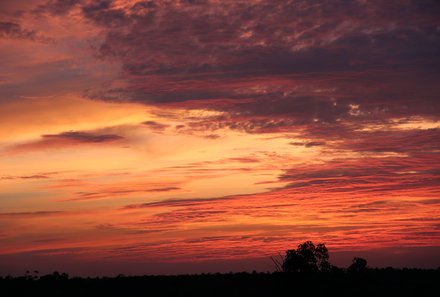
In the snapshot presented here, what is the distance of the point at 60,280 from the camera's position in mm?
102250

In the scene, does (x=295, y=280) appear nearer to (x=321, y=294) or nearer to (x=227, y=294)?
(x=321, y=294)

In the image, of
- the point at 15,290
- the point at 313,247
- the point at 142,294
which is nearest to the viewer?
the point at 313,247

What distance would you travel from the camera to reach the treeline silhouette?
64.0 meters

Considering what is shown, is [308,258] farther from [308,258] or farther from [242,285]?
[242,285]

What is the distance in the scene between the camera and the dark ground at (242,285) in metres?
65.8

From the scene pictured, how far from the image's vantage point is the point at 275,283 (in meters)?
70.2

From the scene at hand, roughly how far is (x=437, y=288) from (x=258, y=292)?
2403 cm

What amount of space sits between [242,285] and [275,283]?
30422 mm

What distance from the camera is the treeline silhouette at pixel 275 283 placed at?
210ft

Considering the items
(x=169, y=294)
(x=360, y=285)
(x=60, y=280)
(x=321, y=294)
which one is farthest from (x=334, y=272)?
(x=60, y=280)

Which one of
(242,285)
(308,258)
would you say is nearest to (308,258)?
(308,258)

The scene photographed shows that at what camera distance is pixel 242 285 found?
327ft

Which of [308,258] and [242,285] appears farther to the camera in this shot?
[242,285]

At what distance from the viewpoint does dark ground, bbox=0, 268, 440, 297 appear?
2589 inches
